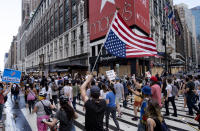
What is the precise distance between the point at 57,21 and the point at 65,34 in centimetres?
957

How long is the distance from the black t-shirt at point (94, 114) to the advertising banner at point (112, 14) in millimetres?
24357

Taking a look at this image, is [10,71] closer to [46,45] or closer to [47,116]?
[47,116]

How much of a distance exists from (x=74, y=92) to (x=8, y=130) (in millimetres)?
4153

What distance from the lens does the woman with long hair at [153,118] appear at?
2.77m

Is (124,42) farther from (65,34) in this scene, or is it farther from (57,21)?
(57,21)

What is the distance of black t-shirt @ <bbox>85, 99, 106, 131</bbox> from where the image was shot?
2800 mm

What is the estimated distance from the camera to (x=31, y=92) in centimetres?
847

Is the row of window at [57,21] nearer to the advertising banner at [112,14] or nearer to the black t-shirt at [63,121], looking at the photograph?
the advertising banner at [112,14]

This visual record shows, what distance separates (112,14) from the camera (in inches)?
1087

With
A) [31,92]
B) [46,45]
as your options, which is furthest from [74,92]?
[46,45]

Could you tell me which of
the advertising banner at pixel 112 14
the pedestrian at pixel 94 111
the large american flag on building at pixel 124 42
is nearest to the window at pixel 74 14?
the advertising banner at pixel 112 14

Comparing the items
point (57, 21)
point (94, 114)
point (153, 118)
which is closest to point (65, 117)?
point (94, 114)

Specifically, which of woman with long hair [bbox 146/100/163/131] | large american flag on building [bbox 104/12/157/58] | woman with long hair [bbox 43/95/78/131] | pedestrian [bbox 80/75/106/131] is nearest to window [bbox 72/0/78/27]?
large american flag on building [bbox 104/12/157/58]

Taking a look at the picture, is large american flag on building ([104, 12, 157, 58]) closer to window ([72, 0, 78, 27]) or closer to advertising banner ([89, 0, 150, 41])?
advertising banner ([89, 0, 150, 41])
